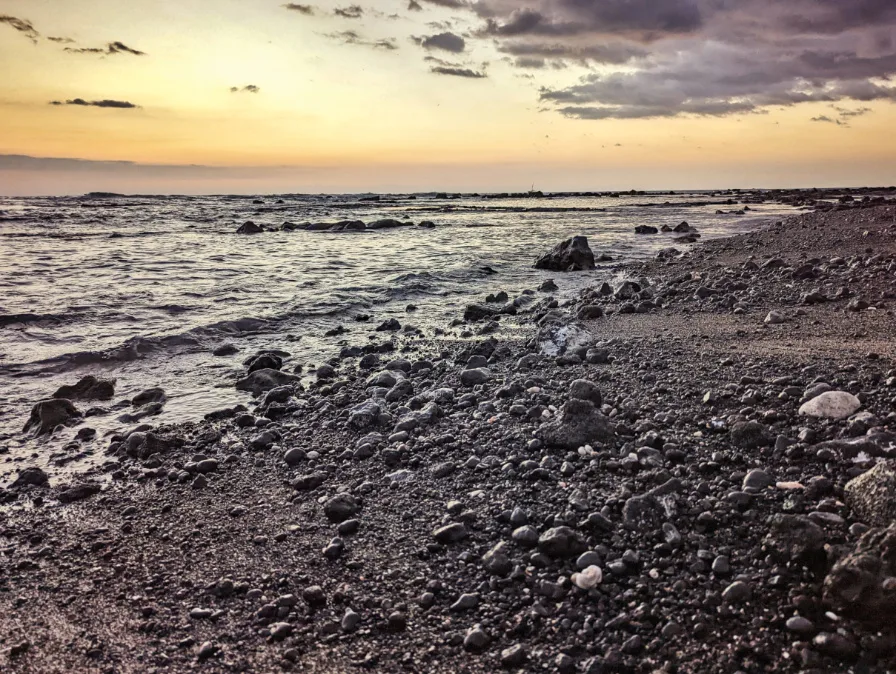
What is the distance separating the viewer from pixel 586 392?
18.6 ft

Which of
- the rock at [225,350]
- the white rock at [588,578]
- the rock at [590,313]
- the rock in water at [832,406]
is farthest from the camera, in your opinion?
the rock at [590,313]

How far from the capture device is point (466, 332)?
1055 centimetres

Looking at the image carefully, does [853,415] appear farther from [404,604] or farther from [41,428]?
[41,428]

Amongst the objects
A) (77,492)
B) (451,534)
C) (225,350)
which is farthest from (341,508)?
(225,350)

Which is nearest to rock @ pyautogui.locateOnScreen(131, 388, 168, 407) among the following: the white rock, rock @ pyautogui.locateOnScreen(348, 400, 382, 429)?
rock @ pyautogui.locateOnScreen(348, 400, 382, 429)

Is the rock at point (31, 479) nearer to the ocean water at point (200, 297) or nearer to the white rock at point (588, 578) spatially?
the ocean water at point (200, 297)

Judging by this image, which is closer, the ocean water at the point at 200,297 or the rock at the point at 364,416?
the rock at the point at 364,416

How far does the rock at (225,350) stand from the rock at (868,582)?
30.3 feet

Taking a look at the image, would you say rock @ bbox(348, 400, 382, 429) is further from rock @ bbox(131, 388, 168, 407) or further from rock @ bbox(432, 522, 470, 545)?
rock @ bbox(131, 388, 168, 407)

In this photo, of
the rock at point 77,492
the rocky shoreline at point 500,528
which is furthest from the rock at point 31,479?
the rock at point 77,492

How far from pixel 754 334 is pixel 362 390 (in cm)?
564

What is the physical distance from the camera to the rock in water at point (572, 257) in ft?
63.3

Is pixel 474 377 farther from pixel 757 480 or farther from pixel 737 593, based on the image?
pixel 737 593

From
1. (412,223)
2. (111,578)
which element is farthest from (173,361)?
(412,223)
